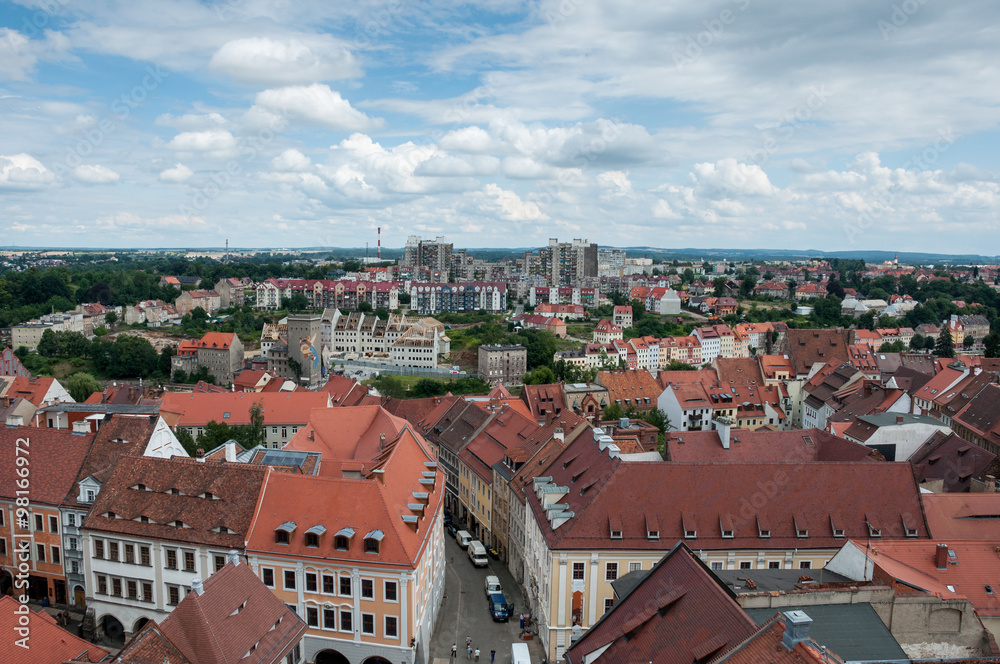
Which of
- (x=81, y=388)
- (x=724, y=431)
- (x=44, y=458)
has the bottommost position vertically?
(x=81, y=388)

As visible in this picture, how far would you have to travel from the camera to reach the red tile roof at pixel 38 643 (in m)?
21.1

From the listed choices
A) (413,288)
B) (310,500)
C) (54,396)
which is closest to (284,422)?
(54,396)

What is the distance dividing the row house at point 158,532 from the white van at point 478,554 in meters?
16.5

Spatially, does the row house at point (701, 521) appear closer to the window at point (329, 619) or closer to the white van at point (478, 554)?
the white van at point (478, 554)

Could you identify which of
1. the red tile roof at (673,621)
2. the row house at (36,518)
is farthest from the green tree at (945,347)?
the row house at (36,518)

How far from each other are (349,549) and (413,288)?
157914mm

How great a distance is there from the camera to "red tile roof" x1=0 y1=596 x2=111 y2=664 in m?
21.1

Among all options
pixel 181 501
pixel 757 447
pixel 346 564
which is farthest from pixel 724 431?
pixel 181 501

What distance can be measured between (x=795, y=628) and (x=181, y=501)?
27.5 m

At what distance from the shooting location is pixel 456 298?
610 feet

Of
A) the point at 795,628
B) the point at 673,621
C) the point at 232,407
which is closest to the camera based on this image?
the point at 795,628

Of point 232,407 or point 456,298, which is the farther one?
point 456,298

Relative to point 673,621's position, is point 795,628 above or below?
above

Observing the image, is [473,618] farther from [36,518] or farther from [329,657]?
[36,518]
